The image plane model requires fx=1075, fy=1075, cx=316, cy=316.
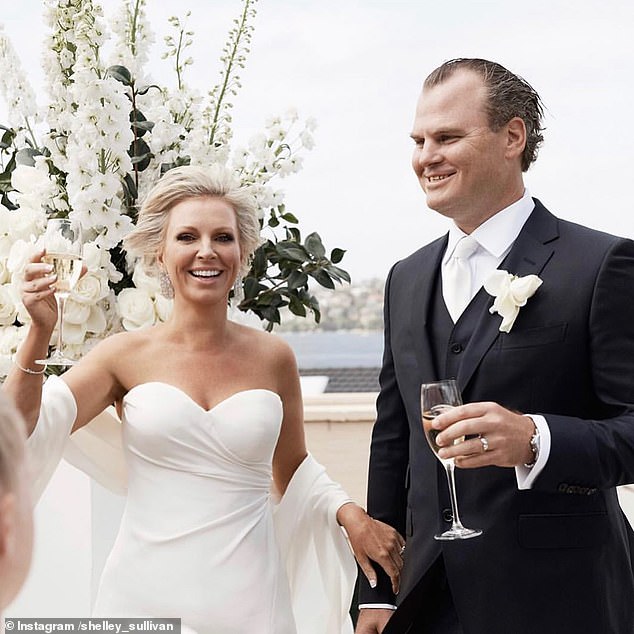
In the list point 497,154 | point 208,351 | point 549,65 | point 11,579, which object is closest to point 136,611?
point 208,351

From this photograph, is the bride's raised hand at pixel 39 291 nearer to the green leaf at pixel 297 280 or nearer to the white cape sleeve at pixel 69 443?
the white cape sleeve at pixel 69 443

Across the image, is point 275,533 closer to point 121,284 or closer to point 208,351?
point 208,351

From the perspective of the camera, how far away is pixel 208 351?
2.70m

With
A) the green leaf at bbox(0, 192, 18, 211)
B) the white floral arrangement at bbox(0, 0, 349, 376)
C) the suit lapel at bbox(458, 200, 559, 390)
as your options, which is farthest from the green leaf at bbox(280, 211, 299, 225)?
the suit lapel at bbox(458, 200, 559, 390)

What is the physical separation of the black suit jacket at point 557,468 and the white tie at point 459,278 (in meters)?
0.07

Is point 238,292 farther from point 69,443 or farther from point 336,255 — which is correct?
point 69,443

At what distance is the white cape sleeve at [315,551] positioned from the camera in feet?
9.13

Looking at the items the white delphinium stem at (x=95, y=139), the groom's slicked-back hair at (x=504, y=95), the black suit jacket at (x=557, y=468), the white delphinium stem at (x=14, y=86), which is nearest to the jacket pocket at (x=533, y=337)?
the black suit jacket at (x=557, y=468)

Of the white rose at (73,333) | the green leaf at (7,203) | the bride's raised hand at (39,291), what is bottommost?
the bride's raised hand at (39,291)

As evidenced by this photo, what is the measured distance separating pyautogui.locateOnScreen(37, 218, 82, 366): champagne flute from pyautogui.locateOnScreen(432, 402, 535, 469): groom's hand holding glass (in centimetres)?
92

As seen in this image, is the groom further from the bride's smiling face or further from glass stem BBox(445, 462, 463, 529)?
the bride's smiling face

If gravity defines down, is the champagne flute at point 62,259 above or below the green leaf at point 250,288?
below

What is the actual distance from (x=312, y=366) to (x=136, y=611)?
7.13 meters

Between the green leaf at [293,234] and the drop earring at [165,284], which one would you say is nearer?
the drop earring at [165,284]
